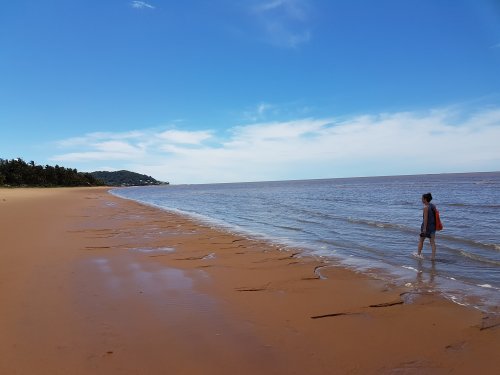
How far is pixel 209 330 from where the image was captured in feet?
14.6

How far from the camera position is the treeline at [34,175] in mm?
76000

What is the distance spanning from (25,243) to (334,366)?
915 cm

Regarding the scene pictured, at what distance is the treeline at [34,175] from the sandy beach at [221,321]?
3022 inches

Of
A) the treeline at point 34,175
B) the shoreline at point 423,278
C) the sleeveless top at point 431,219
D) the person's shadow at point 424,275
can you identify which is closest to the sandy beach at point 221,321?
the shoreline at point 423,278

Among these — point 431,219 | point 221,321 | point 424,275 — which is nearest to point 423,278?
point 424,275

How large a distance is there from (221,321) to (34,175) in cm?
9299

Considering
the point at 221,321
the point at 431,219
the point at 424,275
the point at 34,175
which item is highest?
the point at 34,175

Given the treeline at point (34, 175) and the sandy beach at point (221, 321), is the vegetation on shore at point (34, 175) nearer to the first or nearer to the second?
the treeline at point (34, 175)

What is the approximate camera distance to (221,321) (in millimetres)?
4793

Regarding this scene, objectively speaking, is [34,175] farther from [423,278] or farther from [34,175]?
[423,278]

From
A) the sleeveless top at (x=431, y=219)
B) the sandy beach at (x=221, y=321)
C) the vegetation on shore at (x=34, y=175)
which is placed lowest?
the sandy beach at (x=221, y=321)

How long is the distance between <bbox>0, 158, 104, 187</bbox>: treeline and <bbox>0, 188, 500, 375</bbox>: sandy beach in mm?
76749

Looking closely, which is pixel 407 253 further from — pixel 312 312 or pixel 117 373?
pixel 117 373

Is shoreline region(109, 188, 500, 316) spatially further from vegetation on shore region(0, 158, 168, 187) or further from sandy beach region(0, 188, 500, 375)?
vegetation on shore region(0, 158, 168, 187)
